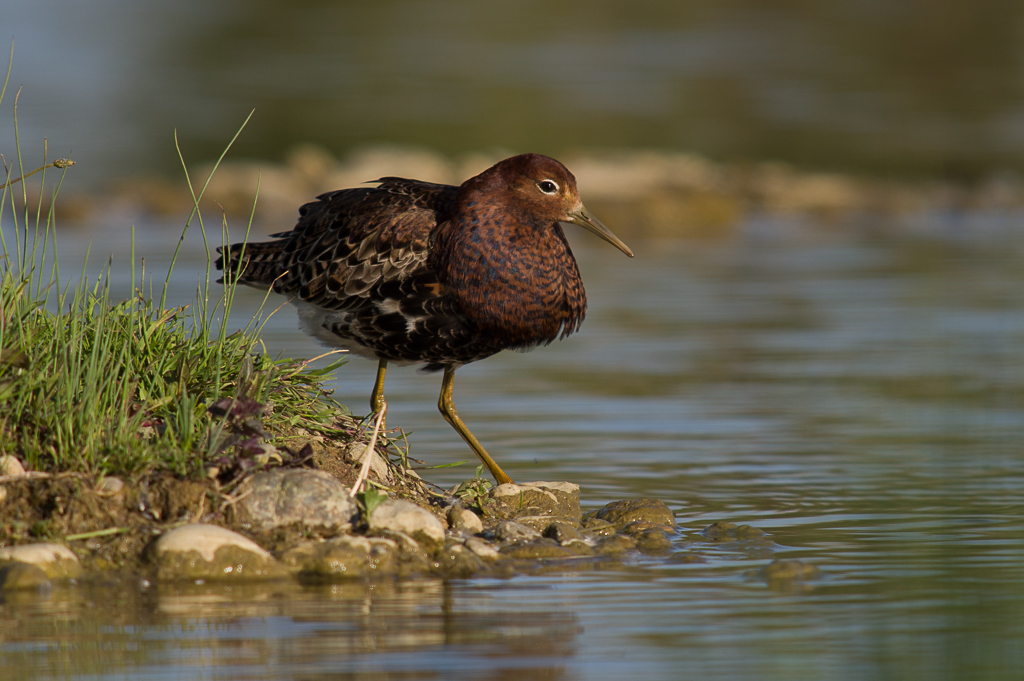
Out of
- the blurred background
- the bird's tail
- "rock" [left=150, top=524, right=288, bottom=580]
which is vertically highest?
the blurred background

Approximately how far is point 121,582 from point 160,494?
53 centimetres

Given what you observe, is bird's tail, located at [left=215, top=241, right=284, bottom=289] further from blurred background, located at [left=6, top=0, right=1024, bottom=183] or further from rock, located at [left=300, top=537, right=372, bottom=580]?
blurred background, located at [left=6, top=0, right=1024, bottom=183]

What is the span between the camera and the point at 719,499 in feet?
28.8

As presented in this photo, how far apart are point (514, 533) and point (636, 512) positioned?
2.55ft

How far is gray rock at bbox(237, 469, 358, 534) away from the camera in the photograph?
23.8 feet

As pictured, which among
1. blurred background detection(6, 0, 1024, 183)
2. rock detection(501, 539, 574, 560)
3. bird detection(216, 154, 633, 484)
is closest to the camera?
rock detection(501, 539, 574, 560)

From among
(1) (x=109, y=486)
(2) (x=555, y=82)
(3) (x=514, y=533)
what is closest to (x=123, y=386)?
(1) (x=109, y=486)

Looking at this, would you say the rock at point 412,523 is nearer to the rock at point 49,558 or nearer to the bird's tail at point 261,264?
the rock at point 49,558

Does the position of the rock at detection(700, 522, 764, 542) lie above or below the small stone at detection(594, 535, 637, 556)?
above

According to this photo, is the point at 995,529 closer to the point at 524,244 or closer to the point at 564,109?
the point at 524,244

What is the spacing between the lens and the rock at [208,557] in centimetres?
681

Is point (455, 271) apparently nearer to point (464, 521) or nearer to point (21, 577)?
point (464, 521)

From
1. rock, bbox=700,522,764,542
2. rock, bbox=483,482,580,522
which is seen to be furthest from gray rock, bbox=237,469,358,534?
rock, bbox=700,522,764,542

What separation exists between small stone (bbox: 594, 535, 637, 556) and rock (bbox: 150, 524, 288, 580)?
1.56 m
